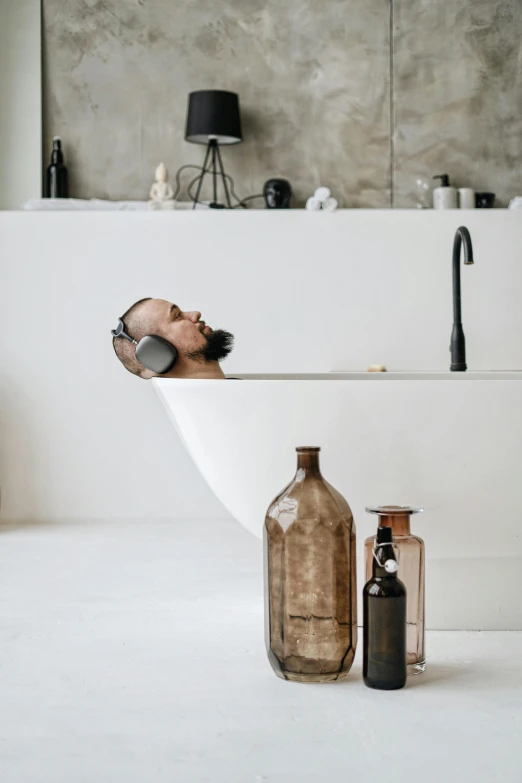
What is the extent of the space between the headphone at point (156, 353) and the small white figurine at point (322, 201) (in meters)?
1.70

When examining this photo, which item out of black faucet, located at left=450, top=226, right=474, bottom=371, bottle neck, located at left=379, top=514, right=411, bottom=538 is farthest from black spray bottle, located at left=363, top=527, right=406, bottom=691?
black faucet, located at left=450, top=226, right=474, bottom=371

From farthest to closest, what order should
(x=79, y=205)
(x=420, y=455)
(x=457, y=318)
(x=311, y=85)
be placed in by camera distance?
(x=311, y=85), (x=79, y=205), (x=457, y=318), (x=420, y=455)

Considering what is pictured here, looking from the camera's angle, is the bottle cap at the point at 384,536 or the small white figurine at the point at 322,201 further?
the small white figurine at the point at 322,201

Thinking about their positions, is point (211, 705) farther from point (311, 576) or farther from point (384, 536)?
point (384, 536)

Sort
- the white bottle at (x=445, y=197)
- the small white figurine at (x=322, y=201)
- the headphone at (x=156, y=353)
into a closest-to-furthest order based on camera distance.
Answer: the headphone at (x=156, y=353)
the small white figurine at (x=322, y=201)
the white bottle at (x=445, y=197)

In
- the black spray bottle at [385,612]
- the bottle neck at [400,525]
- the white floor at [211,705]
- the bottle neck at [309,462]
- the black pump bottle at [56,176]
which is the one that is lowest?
the white floor at [211,705]

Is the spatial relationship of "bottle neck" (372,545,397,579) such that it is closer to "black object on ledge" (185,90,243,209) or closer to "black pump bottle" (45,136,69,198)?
"black object on ledge" (185,90,243,209)

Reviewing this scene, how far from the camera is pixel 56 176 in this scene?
3402mm

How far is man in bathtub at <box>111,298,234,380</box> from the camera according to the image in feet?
5.62

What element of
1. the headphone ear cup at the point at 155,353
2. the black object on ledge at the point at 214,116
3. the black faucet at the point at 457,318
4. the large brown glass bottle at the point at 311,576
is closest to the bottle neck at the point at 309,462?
the large brown glass bottle at the point at 311,576

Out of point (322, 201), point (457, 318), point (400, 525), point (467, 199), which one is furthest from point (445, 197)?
point (400, 525)

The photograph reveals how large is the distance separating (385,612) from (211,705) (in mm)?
265

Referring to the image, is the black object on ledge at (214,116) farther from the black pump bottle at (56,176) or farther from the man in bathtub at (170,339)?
the man in bathtub at (170,339)

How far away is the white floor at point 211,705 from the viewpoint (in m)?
0.98
